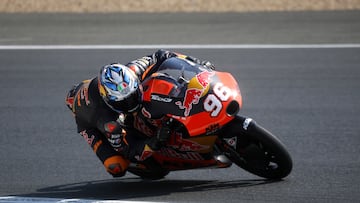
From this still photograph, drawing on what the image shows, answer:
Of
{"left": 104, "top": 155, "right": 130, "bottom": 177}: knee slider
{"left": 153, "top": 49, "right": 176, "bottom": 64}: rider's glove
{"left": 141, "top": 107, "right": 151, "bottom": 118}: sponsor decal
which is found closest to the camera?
{"left": 141, "top": 107, "right": 151, "bottom": 118}: sponsor decal

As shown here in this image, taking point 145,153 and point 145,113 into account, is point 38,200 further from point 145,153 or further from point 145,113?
point 145,113

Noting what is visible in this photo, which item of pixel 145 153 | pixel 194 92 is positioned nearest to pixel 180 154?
pixel 145 153

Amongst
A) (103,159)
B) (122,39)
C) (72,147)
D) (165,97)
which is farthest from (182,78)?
(122,39)

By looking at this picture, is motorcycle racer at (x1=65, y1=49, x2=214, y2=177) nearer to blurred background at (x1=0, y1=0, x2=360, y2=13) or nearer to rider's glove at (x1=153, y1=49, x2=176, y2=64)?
rider's glove at (x1=153, y1=49, x2=176, y2=64)

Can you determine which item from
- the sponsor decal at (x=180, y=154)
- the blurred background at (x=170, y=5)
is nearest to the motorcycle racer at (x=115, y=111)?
the sponsor decal at (x=180, y=154)

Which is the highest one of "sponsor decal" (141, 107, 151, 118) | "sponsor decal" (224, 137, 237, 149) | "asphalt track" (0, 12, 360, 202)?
"sponsor decal" (141, 107, 151, 118)

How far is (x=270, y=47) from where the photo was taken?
1241 cm

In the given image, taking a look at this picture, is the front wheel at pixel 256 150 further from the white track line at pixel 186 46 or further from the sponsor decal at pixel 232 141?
the white track line at pixel 186 46

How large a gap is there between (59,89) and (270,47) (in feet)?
11.4

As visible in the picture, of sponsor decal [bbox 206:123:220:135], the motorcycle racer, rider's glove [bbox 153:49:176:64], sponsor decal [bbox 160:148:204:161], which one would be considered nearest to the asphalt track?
sponsor decal [bbox 160:148:204:161]

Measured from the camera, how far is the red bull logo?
6117 mm

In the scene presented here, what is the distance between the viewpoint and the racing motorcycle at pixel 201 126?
20.0ft

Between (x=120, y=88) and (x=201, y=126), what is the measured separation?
68 cm

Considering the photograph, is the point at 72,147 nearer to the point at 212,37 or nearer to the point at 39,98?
the point at 39,98
